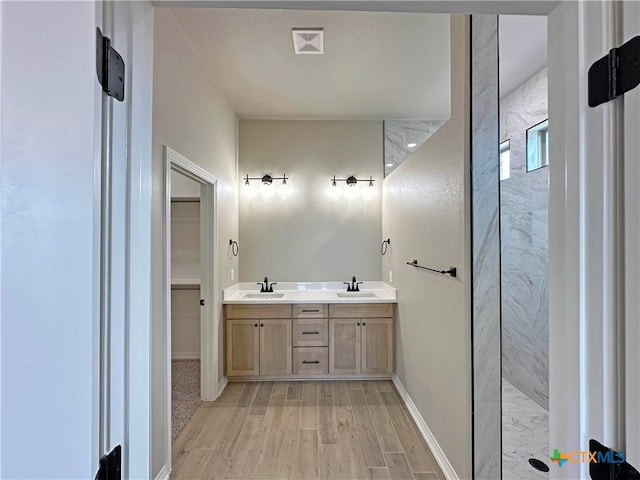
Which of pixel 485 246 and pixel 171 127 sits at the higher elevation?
pixel 171 127

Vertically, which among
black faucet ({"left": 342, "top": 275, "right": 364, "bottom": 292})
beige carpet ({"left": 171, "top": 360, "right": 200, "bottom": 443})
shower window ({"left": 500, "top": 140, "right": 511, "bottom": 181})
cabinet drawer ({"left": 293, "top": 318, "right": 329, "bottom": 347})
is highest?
shower window ({"left": 500, "top": 140, "right": 511, "bottom": 181})

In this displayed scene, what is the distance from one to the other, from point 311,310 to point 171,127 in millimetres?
2221

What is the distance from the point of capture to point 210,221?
313 centimetres

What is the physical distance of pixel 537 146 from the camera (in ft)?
9.08

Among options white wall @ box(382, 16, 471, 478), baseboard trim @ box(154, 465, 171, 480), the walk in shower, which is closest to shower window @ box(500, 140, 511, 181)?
the walk in shower

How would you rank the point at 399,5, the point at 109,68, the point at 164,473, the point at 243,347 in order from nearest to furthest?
the point at 109,68, the point at 399,5, the point at 164,473, the point at 243,347

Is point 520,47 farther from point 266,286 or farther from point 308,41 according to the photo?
point 266,286

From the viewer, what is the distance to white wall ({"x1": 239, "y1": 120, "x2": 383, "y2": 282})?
4129mm

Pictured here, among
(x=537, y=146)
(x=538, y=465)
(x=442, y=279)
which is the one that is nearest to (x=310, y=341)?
(x=442, y=279)

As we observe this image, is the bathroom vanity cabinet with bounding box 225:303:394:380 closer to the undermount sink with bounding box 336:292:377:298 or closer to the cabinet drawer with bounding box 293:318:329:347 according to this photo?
the cabinet drawer with bounding box 293:318:329:347

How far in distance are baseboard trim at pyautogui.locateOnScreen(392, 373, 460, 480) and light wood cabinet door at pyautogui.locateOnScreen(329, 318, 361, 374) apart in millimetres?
545

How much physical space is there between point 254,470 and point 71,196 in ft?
7.40

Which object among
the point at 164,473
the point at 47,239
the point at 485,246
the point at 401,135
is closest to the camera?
the point at 47,239

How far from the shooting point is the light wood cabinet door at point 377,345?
356 centimetres
